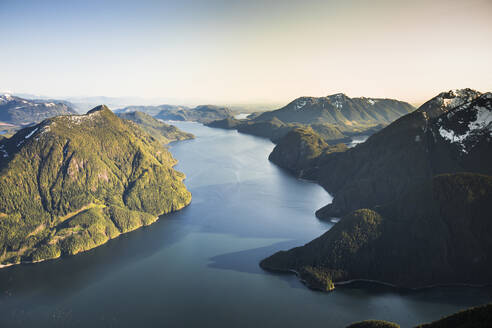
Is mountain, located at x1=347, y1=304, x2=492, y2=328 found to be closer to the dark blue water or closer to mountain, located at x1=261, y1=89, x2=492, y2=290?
the dark blue water

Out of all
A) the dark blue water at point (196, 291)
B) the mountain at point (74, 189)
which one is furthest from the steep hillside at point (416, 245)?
the mountain at point (74, 189)

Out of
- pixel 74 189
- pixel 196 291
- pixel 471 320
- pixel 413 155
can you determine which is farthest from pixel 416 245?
pixel 74 189

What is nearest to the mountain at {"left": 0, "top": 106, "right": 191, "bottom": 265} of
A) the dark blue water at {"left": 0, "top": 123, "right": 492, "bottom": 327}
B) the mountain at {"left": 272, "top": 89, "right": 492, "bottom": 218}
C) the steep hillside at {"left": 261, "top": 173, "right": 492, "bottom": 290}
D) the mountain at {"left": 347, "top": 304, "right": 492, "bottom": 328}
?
the dark blue water at {"left": 0, "top": 123, "right": 492, "bottom": 327}

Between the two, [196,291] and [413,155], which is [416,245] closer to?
[196,291]

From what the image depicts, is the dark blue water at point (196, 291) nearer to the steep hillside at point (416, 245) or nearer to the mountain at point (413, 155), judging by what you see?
the steep hillside at point (416, 245)

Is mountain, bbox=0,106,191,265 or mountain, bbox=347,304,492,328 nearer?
mountain, bbox=347,304,492,328
